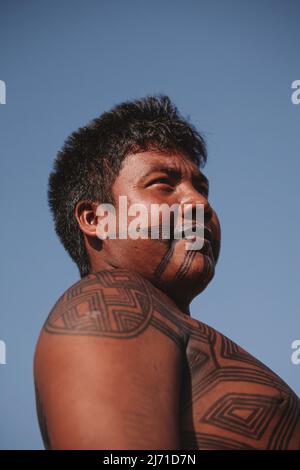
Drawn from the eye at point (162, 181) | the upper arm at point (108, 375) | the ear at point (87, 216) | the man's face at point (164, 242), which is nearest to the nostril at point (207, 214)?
the man's face at point (164, 242)

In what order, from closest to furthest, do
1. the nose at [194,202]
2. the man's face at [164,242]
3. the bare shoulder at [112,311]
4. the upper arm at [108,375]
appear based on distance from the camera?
the upper arm at [108,375] → the bare shoulder at [112,311] → the man's face at [164,242] → the nose at [194,202]

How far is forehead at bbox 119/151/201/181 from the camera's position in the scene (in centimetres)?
307

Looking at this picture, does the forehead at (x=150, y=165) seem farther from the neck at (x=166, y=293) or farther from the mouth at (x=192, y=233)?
the neck at (x=166, y=293)

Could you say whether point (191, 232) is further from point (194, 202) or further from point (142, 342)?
point (142, 342)

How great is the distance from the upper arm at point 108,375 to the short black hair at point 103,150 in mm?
1065

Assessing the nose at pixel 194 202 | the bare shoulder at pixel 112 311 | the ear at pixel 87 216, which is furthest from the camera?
the ear at pixel 87 216

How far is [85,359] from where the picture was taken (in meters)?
1.97

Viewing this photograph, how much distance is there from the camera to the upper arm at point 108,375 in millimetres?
1831

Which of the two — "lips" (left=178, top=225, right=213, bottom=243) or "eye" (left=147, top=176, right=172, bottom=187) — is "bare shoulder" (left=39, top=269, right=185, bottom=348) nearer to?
"lips" (left=178, top=225, right=213, bottom=243)

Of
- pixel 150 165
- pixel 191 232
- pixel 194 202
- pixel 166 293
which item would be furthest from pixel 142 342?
pixel 150 165

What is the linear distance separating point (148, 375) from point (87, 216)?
1.42 metres

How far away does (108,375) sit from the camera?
1.94 m

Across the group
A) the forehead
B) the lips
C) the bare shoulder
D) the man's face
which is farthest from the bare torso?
the forehead
